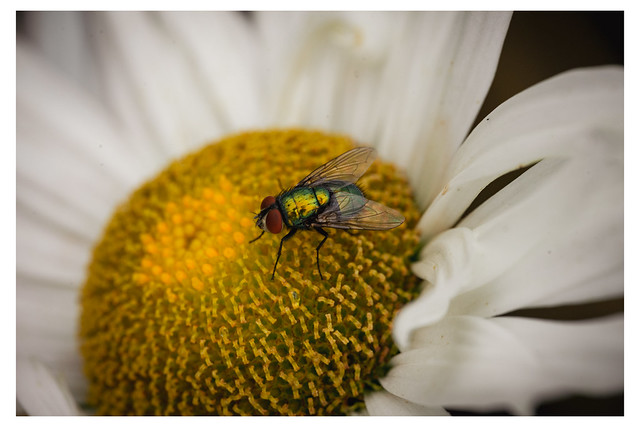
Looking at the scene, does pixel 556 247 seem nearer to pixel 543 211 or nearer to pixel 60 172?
pixel 543 211

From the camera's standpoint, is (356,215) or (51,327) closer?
(356,215)

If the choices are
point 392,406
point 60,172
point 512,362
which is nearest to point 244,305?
point 392,406

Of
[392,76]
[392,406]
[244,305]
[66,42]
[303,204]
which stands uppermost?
[66,42]

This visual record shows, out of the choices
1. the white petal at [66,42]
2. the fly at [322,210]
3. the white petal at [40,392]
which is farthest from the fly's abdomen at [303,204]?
the white petal at [66,42]

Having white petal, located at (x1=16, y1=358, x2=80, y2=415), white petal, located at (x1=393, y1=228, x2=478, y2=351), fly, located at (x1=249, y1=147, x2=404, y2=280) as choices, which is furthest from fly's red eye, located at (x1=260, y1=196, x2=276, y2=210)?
white petal, located at (x1=16, y1=358, x2=80, y2=415)

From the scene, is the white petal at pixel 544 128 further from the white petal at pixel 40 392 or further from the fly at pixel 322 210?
the white petal at pixel 40 392

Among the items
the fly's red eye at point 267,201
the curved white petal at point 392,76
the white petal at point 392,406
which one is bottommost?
the white petal at point 392,406

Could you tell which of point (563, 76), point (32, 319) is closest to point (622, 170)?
point (563, 76)
